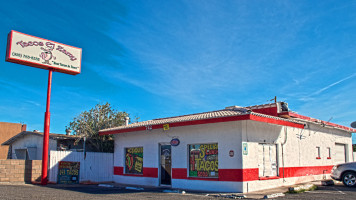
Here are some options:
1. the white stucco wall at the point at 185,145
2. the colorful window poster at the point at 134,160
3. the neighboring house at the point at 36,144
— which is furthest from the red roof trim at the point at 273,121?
the neighboring house at the point at 36,144

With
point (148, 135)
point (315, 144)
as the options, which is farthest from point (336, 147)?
point (148, 135)

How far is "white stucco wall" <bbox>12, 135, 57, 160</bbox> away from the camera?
893 inches

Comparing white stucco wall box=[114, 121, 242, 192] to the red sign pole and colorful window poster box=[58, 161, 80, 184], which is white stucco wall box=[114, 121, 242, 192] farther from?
the red sign pole

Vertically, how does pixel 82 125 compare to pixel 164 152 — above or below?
above

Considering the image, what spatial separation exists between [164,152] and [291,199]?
7.23 metres

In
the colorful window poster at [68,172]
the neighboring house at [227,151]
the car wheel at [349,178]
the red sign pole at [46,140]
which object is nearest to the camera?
the neighboring house at [227,151]

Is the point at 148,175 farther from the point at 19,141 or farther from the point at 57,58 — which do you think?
the point at 19,141

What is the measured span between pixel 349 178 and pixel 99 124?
54.4ft

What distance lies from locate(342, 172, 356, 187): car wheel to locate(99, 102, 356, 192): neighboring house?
2.33 meters

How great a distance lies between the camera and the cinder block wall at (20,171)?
16.4 m

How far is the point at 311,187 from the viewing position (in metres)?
14.0

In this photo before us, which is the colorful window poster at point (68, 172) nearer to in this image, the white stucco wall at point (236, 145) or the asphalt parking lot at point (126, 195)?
the white stucco wall at point (236, 145)

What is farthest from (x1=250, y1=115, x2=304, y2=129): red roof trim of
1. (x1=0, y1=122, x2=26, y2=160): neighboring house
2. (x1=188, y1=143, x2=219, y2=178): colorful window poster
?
(x1=0, y1=122, x2=26, y2=160): neighboring house

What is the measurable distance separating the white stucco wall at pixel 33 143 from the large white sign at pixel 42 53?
21.4ft
